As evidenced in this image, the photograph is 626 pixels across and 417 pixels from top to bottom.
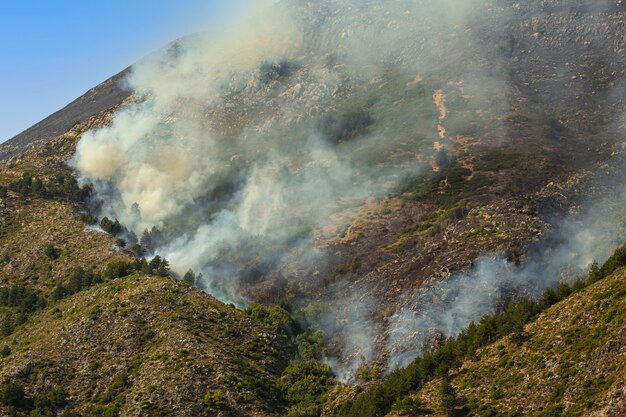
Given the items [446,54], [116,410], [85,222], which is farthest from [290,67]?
[116,410]

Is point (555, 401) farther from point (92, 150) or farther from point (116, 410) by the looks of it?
point (92, 150)

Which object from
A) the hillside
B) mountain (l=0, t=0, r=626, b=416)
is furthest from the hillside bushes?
the hillside

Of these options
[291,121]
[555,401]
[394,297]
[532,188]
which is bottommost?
[555,401]

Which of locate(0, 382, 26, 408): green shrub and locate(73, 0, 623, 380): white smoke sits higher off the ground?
locate(73, 0, 623, 380): white smoke

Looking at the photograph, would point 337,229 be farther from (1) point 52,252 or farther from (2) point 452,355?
(2) point 452,355

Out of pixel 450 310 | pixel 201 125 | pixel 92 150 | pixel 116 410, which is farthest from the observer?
pixel 201 125

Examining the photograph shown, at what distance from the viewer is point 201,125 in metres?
182

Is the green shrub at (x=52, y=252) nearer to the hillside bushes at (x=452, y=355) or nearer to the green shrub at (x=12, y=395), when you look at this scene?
the green shrub at (x=12, y=395)

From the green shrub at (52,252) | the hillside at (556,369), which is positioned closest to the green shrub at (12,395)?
the hillside at (556,369)

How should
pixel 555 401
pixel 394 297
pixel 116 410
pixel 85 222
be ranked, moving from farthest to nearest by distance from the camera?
pixel 85 222
pixel 394 297
pixel 116 410
pixel 555 401

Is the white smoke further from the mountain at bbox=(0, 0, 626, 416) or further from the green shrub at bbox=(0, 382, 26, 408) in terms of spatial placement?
the green shrub at bbox=(0, 382, 26, 408)

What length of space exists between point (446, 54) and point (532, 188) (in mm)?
68925

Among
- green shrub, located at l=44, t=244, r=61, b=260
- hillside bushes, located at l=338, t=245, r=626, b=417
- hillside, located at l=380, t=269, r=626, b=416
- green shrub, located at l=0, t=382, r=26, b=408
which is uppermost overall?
green shrub, located at l=44, t=244, r=61, b=260

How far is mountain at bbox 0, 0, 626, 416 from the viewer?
81.6 metres
